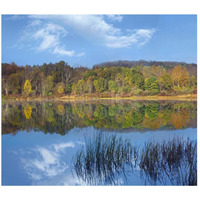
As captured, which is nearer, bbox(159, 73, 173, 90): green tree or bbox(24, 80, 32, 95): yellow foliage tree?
bbox(159, 73, 173, 90): green tree

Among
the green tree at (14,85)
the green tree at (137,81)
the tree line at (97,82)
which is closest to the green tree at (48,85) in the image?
the tree line at (97,82)

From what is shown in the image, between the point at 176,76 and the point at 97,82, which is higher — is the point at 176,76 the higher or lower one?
the higher one

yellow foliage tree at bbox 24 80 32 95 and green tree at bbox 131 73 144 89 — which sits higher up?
green tree at bbox 131 73 144 89

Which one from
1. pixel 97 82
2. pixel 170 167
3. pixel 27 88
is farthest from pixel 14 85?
pixel 170 167

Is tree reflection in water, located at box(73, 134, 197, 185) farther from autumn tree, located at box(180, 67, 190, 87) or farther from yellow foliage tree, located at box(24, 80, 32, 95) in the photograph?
yellow foliage tree, located at box(24, 80, 32, 95)

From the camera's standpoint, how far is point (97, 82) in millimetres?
29078

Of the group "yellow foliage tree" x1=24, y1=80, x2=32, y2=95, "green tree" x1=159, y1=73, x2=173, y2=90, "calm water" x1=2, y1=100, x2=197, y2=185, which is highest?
"green tree" x1=159, y1=73, x2=173, y2=90

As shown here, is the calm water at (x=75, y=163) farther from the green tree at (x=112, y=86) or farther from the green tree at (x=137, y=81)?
the green tree at (x=112, y=86)

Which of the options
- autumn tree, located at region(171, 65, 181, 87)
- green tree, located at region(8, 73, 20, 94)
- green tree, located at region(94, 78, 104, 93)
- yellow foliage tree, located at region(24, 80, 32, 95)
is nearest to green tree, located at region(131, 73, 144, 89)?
autumn tree, located at region(171, 65, 181, 87)

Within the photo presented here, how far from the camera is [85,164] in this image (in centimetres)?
426

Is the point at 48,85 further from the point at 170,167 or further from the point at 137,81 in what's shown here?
the point at 170,167

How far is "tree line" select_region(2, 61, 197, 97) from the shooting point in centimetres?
2638
